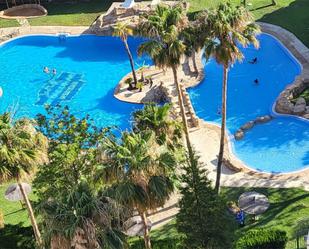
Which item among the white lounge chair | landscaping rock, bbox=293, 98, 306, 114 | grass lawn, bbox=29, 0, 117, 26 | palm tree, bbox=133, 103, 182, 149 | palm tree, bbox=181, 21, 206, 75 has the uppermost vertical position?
palm tree, bbox=181, 21, 206, 75

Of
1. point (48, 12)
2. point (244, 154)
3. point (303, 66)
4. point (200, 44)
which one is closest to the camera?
point (200, 44)

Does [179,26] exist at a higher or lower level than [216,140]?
higher

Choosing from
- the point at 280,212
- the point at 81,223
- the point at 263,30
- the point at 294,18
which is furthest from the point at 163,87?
the point at 81,223

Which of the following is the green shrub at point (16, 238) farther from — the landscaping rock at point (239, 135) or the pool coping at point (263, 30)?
the landscaping rock at point (239, 135)

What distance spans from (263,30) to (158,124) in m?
32.8

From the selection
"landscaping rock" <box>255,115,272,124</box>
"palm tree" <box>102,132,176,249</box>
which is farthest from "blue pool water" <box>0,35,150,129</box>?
"palm tree" <box>102,132,176,249</box>

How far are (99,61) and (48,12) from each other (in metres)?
15.1

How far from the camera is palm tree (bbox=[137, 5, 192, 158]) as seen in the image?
98.1 feet

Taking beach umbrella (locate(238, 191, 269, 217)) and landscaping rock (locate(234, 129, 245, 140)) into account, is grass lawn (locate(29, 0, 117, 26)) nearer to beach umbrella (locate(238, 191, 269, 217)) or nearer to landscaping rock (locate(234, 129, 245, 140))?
landscaping rock (locate(234, 129, 245, 140))

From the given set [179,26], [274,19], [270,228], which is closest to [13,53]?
[274,19]

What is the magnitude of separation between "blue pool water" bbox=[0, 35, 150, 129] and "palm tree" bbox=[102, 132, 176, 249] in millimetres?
20821

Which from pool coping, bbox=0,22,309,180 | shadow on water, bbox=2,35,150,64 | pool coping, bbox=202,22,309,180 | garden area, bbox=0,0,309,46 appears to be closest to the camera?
pool coping, bbox=202,22,309,180

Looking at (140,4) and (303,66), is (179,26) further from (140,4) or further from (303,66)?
(140,4)

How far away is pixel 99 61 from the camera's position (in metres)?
57.3
